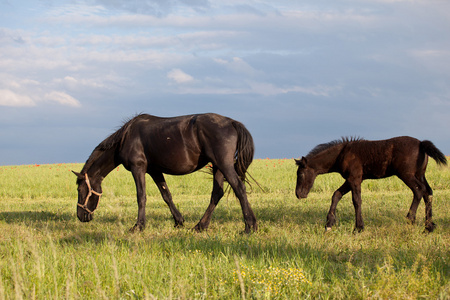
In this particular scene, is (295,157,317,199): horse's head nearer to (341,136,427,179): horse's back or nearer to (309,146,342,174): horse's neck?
(309,146,342,174): horse's neck

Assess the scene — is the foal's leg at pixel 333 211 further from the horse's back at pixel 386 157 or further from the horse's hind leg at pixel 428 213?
the horse's hind leg at pixel 428 213

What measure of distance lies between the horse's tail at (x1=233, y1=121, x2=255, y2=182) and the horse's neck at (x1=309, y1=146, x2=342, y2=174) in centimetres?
150

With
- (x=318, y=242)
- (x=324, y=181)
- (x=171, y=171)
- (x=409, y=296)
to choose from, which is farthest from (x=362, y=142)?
(x=324, y=181)

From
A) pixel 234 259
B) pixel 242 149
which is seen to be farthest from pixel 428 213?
pixel 234 259

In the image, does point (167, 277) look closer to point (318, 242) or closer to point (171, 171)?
point (318, 242)

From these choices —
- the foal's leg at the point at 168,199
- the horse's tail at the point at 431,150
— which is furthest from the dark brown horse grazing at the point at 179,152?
the horse's tail at the point at 431,150

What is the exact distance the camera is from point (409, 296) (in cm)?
389

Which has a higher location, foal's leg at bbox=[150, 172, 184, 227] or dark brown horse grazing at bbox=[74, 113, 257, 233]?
dark brown horse grazing at bbox=[74, 113, 257, 233]

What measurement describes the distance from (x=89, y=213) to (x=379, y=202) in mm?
7915

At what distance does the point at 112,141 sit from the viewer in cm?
868

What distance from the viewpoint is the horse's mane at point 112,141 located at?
8.62m

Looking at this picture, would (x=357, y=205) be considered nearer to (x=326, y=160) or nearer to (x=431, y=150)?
(x=326, y=160)

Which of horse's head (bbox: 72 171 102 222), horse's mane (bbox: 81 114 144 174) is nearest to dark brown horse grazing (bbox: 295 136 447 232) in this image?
horse's mane (bbox: 81 114 144 174)

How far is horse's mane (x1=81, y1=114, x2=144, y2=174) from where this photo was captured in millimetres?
8617
